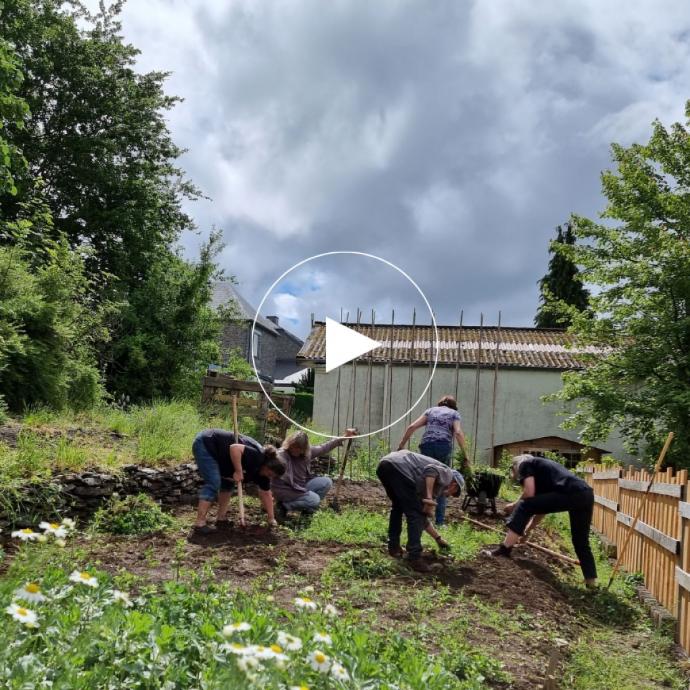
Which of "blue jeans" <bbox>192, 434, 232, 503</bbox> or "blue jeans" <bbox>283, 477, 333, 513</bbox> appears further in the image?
"blue jeans" <bbox>283, 477, 333, 513</bbox>

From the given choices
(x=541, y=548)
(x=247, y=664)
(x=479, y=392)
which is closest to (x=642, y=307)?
(x=479, y=392)

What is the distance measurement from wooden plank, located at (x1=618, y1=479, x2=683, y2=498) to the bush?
15.9 feet

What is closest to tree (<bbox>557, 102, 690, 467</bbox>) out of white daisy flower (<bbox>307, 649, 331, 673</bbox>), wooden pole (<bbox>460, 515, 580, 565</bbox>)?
wooden pole (<bbox>460, 515, 580, 565</bbox>)

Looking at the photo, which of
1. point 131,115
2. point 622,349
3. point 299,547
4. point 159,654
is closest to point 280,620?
point 159,654

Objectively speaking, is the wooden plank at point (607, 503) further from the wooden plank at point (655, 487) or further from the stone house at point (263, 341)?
the stone house at point (263, 341)

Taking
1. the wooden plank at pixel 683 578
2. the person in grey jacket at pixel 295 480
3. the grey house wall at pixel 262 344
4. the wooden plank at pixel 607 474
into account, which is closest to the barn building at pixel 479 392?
the wooden plank at pixel 607 474

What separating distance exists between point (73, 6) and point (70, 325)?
46.4ft

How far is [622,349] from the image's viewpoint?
47.5 feet

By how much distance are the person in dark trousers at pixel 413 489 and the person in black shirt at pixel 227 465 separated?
118 centimetres

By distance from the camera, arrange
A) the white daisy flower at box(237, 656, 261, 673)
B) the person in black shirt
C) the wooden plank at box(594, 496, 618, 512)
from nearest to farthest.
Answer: the white daisy flower at box(237, 656, 261, 673) < the person in black shirt < the wooden plank at box(594, 496, 618, 512)

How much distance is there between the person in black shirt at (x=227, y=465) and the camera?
256 inches

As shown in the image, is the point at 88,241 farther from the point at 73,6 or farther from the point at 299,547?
the point at 299,547

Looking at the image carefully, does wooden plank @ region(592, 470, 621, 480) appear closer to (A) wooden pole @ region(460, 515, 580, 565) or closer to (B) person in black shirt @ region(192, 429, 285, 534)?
(A) wooden pole @ region(460, 515, 580, 565)

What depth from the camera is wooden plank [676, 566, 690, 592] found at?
4.80m
